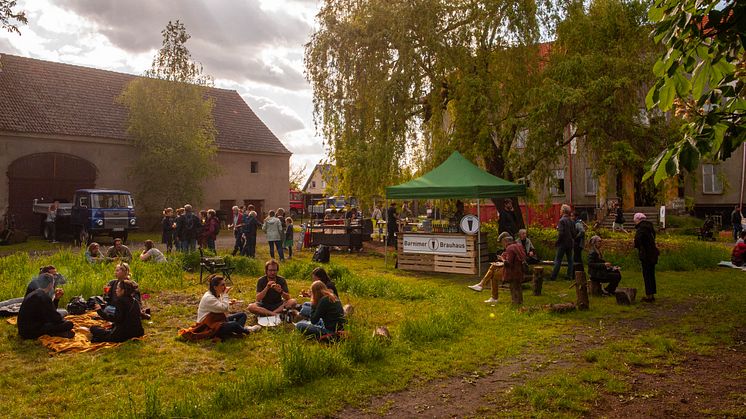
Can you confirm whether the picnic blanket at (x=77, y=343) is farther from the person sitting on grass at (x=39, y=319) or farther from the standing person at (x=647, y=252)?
the standing person at (x=647, y=252)

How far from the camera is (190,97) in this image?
3269 cm

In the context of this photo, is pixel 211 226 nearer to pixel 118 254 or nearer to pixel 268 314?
pixel 118 254

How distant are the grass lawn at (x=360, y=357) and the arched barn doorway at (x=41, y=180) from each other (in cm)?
1882

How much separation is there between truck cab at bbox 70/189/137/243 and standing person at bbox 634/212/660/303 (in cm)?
2068

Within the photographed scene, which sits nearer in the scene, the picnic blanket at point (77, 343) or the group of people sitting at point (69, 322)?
the picnic blanket at point (77, 343)

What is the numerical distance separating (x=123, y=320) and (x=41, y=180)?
2509cm

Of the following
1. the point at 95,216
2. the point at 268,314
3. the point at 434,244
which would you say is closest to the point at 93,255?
the point at 268,314

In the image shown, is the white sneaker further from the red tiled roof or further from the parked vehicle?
the red tiled roof

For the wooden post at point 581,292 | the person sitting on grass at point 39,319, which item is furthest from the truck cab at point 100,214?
the wooden post at point 581,292

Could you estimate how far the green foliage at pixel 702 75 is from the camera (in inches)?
150

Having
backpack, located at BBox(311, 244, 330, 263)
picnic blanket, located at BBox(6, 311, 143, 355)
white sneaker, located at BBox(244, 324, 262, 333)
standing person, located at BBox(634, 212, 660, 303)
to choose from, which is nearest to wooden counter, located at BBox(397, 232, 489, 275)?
backpack, located at BBox(311, 244, 330, 263)

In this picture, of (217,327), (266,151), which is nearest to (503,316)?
(217,327)

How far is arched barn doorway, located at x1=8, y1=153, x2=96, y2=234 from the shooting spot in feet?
95.3

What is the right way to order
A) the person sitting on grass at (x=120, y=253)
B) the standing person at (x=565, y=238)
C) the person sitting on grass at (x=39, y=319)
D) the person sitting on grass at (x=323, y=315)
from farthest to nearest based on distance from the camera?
1. the person sitting on grass at (x=120, y=253)
2. the standing person at (x=565, y=238)
3. the person sitting on grass at (x=39, y=319)
4. the person sitting on grass at (x=323, y=315)
